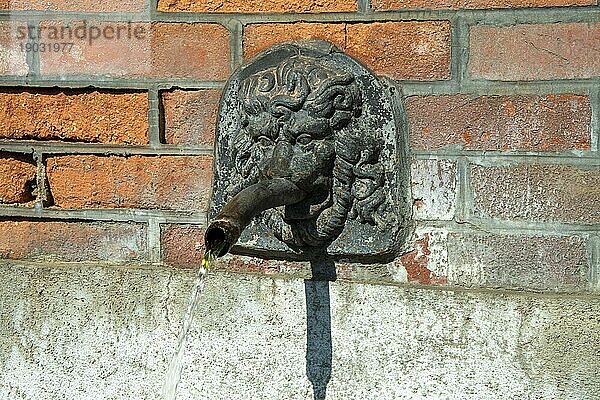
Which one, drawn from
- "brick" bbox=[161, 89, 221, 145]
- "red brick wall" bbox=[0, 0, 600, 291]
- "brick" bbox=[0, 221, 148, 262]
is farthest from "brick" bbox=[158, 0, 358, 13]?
"brick" bbox=[0, 221, 148, 262]

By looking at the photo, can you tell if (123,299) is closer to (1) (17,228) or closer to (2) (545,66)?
(1) (17,228)

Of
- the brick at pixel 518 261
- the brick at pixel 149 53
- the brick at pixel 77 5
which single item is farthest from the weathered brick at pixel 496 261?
the brick at pixel 77 5

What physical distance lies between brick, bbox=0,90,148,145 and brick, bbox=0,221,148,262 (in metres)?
0.13

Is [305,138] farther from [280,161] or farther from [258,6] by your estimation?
[258,6]

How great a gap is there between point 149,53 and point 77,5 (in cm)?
13

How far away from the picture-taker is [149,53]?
4.41ft

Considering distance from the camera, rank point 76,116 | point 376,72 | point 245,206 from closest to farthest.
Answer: point 245,206, point 376,72, point 76,116

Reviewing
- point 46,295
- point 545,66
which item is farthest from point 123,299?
point 545,66

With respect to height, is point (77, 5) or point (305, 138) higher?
point (77, 5)

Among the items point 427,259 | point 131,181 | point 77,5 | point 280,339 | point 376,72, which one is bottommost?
point 280,339

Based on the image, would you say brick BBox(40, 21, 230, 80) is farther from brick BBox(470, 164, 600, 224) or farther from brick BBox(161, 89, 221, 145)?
brick BBox(470, 164, 600, 224)

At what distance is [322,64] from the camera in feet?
4.17

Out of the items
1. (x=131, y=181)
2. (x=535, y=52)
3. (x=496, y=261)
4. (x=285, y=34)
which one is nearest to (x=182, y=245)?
(x=131, y=181)

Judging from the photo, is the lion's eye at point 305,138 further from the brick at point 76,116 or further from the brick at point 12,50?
the brick at point 12,50
